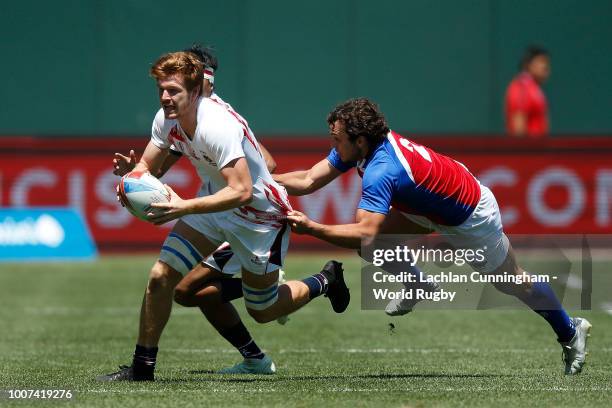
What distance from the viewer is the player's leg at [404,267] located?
9.38 metres

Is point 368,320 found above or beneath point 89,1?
beneath

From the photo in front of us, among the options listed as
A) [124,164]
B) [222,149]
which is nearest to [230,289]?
[124,164]

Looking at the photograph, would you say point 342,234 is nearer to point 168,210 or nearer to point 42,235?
point 168,210

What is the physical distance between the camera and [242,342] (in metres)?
9.41

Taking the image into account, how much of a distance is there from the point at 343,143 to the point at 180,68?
1.30m

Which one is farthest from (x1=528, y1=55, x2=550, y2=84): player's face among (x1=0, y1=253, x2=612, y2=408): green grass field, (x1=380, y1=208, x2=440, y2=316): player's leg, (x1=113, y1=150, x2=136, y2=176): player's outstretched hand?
(x1=113, y1=150, x2=136, y2=176): player's outstretched hand

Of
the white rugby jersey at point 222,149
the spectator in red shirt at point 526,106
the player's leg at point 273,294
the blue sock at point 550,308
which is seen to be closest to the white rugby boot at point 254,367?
the player's leg at point 273,294

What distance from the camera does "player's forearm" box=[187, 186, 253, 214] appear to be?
8.09 meters

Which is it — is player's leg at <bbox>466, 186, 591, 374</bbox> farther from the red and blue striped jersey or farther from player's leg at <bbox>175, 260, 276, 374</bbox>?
player's leg at <bbox>175, 260, 276, 374</bbox>

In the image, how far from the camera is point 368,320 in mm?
13141

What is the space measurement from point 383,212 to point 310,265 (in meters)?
9.23

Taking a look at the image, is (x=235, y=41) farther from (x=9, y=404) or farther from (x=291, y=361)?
(x=9, y=404)

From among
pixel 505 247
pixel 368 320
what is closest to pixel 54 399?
pixel 505 247

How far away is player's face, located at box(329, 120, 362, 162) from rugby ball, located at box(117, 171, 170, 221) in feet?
4.31
